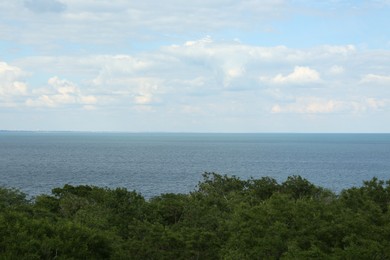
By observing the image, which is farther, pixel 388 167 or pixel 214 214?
pixel 388 167

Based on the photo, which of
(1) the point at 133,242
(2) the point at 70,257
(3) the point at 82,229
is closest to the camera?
(2) the point at 70,257

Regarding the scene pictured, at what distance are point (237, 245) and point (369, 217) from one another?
392 inches

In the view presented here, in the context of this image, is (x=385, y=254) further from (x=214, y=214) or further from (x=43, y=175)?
(x=43, y=175)

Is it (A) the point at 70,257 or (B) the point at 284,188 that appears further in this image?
(B) the point at 284,188

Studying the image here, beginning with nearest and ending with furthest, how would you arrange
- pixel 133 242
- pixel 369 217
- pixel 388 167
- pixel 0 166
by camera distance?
pixel 133 242 → pixel 369 217 → pixel 0 166 → pixel 388 167

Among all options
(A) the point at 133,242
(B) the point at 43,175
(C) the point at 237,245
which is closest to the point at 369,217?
(C) the point at 237,245

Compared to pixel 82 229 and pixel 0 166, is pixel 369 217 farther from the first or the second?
pixel 0 166

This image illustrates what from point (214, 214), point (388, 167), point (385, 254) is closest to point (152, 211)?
point (214, 214)

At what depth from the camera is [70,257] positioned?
79.9 feet

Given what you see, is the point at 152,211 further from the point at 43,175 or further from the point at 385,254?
the point at 43,175

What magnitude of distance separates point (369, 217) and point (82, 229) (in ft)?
60.1

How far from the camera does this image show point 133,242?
3000cm

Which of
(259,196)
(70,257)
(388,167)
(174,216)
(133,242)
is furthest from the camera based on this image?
(388,167)

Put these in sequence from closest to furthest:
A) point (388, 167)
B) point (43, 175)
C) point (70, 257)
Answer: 1. point (70, 257)
2. point (43, 175)
3. point (388, 167)
